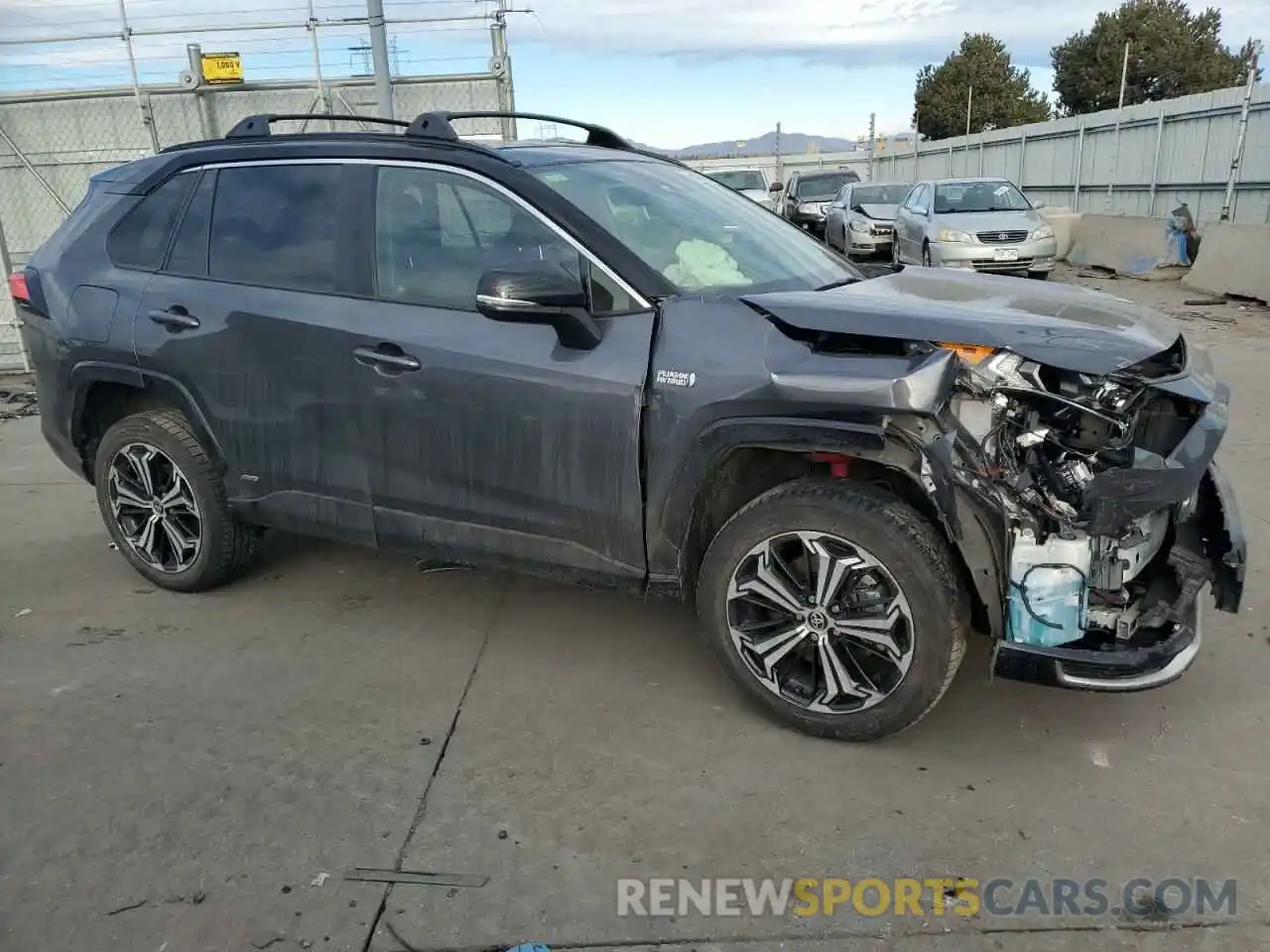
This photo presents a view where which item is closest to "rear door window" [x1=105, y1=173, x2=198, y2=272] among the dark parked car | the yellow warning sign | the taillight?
the taillight

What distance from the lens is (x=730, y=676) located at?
3318mm

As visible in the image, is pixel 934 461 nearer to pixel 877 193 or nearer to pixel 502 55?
pixel 502 55

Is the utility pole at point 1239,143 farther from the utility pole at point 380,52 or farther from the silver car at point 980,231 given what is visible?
the utility pole at point 380,52

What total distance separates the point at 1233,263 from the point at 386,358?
41.1 feet

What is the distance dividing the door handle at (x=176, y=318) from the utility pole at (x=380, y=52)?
254 inches

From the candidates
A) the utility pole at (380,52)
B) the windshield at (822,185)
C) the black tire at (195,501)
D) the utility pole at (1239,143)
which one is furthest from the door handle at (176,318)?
the windshield at (822,185)

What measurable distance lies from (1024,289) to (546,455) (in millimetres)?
1864

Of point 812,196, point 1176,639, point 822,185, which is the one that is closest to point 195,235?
point 1176,639

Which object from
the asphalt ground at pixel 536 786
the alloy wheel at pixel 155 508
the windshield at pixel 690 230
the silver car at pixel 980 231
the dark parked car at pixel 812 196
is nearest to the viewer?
the asphalt ground at pixel 536 786

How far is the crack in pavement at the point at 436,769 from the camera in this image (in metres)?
2.54

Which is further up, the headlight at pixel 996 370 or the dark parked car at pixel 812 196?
the headlight at pixel 996 370

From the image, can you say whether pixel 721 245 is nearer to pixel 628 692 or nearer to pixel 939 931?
pixel 628 692

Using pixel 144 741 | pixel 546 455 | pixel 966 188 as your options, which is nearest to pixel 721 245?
pixel 546 455

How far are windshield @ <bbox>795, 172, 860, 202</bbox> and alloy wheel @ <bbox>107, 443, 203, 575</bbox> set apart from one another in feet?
67.1
